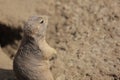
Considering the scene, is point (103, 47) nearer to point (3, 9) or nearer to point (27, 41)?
point (27, 41)

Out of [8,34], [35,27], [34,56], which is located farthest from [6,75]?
[8,34]

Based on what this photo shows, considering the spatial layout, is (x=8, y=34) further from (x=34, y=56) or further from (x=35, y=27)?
(x=35, y=27)

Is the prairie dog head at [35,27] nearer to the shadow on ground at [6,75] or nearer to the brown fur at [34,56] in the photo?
the brown fur at [34,56]

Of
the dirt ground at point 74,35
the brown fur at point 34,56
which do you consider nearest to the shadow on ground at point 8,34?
the dirt ground at point 74,35

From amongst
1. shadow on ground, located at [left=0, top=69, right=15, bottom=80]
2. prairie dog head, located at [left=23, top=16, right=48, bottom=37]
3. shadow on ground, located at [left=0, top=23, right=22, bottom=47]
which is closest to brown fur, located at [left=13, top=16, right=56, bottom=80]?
prairie dog head, located at [left=23, top=16, right=48, bottom=37]

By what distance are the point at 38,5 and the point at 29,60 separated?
1.79m

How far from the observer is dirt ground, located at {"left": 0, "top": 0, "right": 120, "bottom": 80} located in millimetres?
4523

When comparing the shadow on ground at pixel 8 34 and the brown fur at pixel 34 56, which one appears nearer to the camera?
the brown fur at pixel 34 56

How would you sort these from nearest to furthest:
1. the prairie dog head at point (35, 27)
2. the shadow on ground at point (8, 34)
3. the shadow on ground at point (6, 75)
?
the prairie dog head at point (35, 27) → the shadow on ground at point (6, 75) → the shadow on ground at point (8, 34)

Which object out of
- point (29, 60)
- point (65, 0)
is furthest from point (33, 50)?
point (65, 0)

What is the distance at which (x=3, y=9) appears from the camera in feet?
18.2

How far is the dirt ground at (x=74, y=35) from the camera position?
4523 mm

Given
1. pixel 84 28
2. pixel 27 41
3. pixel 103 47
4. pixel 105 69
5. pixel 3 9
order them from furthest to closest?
pixel 3 9 → pixel 84 28 → pixel 103 47 → pixel 105 69 → pixel 27 41

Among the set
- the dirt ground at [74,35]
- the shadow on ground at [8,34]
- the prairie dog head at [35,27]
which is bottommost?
the shadow on ground at [8,34]
